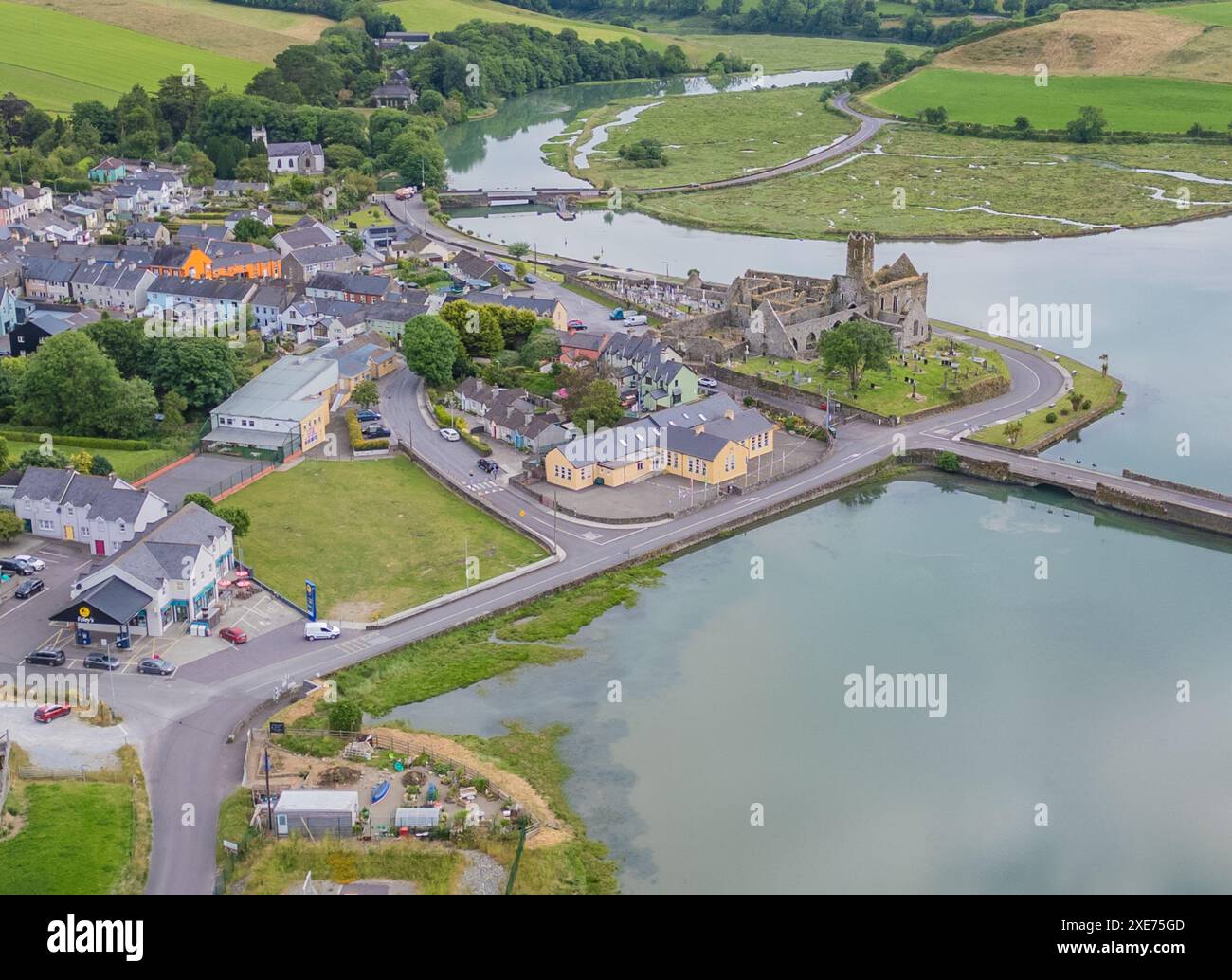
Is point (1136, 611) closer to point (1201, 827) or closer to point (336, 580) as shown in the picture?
point (1201, 827)

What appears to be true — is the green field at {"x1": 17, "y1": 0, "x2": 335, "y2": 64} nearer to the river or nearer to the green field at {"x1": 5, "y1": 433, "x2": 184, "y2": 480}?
the green field at {"x1": 5, "y1": 433, "x2": 184, "y2": 480}

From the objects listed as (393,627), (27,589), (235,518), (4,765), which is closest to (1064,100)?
(235,518)

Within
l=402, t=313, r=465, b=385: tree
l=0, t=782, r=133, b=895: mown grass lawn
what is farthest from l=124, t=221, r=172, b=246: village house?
l=0, t=782, r=133, b=895: mown grass lawn

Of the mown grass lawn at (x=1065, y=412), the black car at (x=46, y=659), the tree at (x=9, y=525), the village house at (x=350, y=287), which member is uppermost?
the village house at (x=350, y=287)

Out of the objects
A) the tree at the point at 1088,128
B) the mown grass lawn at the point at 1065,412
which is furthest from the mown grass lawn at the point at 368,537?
the tree at the point at 1088,128

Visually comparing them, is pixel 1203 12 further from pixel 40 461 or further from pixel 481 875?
pixel 481 875

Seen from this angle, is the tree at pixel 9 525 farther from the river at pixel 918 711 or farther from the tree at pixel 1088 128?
the tree at pixel 1088 128
